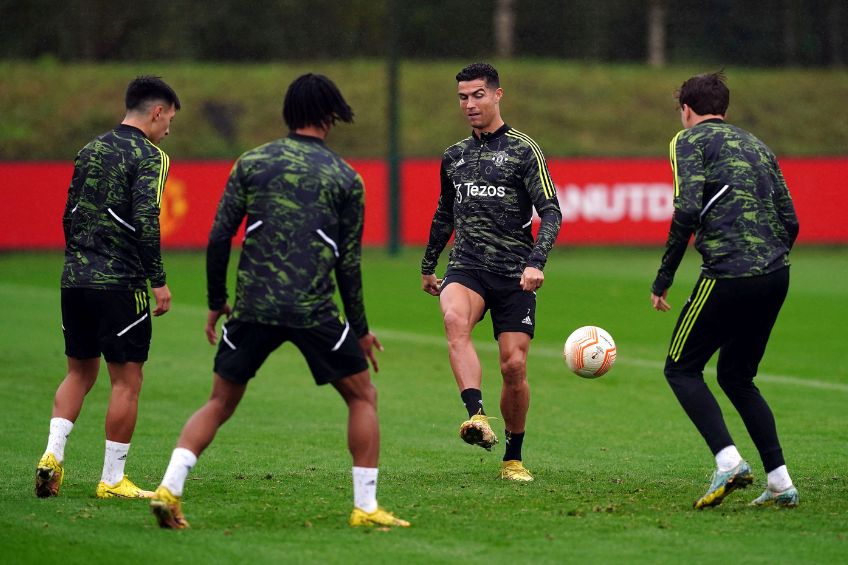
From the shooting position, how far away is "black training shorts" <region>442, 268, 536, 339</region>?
8344mm

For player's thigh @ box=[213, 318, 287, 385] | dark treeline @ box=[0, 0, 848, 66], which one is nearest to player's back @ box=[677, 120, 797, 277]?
player's thigh @ box=[213, 318, 287, 385]

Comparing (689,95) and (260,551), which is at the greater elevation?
(689,95)

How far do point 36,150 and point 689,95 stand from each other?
92.7ft

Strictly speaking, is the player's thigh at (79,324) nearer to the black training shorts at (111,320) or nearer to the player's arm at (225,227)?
the black training shorts at (111,320)

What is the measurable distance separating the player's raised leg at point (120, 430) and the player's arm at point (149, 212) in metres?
0.49

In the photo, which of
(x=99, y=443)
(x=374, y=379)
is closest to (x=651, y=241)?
(x=374, y=379)

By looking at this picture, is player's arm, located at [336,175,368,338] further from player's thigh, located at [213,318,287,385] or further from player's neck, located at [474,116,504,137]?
player's neck, located at [474,116,504,137]

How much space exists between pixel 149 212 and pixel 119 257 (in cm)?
33

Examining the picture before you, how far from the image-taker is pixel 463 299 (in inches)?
330

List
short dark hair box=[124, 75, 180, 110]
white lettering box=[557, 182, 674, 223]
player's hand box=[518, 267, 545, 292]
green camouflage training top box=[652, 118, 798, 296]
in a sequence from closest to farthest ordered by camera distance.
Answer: green camouflage training top box=[652, 118, 798, 296] < short dark hair box=[124, 75, 180, 110] < player's hand box=[518, 267, 545, 292] < white lettering box=[557, 182, 674, 223]

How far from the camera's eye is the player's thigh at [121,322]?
738cm

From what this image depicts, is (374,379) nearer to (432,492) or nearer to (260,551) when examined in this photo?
(432,492)

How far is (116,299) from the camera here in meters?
7.38

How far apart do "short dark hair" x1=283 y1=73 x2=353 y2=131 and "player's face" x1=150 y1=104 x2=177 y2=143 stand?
4.15 feet
